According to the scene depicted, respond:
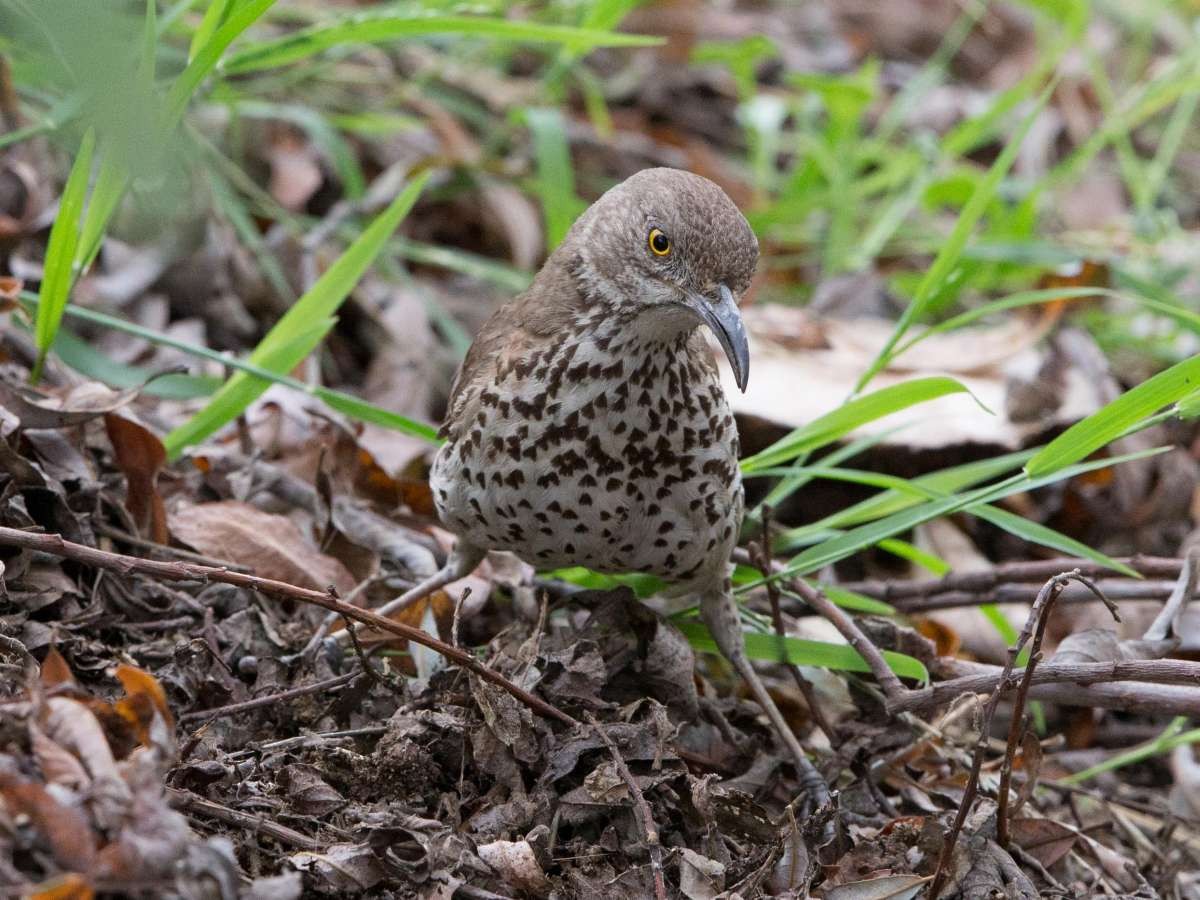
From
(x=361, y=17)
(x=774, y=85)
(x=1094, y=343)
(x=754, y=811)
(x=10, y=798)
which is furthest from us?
(x=774, y=85)

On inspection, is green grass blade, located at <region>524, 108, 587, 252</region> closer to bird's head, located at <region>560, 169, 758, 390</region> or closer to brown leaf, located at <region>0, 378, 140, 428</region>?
bird's head, located at <region>560, 169, 758, 390</region>

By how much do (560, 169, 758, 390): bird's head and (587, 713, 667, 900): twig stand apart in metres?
0.90

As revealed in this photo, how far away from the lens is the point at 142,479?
393 centimetres

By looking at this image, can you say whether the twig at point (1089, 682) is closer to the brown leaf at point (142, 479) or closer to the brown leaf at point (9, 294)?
the brown leaf at point (142, 479)

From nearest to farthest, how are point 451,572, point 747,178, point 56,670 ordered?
point 56,670 < point 451,572 < point 747,178

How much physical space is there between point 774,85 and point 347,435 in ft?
18.7

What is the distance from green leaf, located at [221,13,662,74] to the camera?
4133 millimetres

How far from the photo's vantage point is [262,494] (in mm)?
4445

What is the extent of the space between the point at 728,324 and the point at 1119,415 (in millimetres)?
957

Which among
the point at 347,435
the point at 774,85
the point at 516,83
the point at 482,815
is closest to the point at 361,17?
the point at 347,435

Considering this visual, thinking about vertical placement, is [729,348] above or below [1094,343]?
above

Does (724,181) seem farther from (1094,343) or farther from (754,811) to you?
(754,811)

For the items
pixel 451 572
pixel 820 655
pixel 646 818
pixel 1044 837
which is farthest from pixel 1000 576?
pixel 646 818

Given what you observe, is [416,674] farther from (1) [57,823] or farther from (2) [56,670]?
(1) [57,823]
